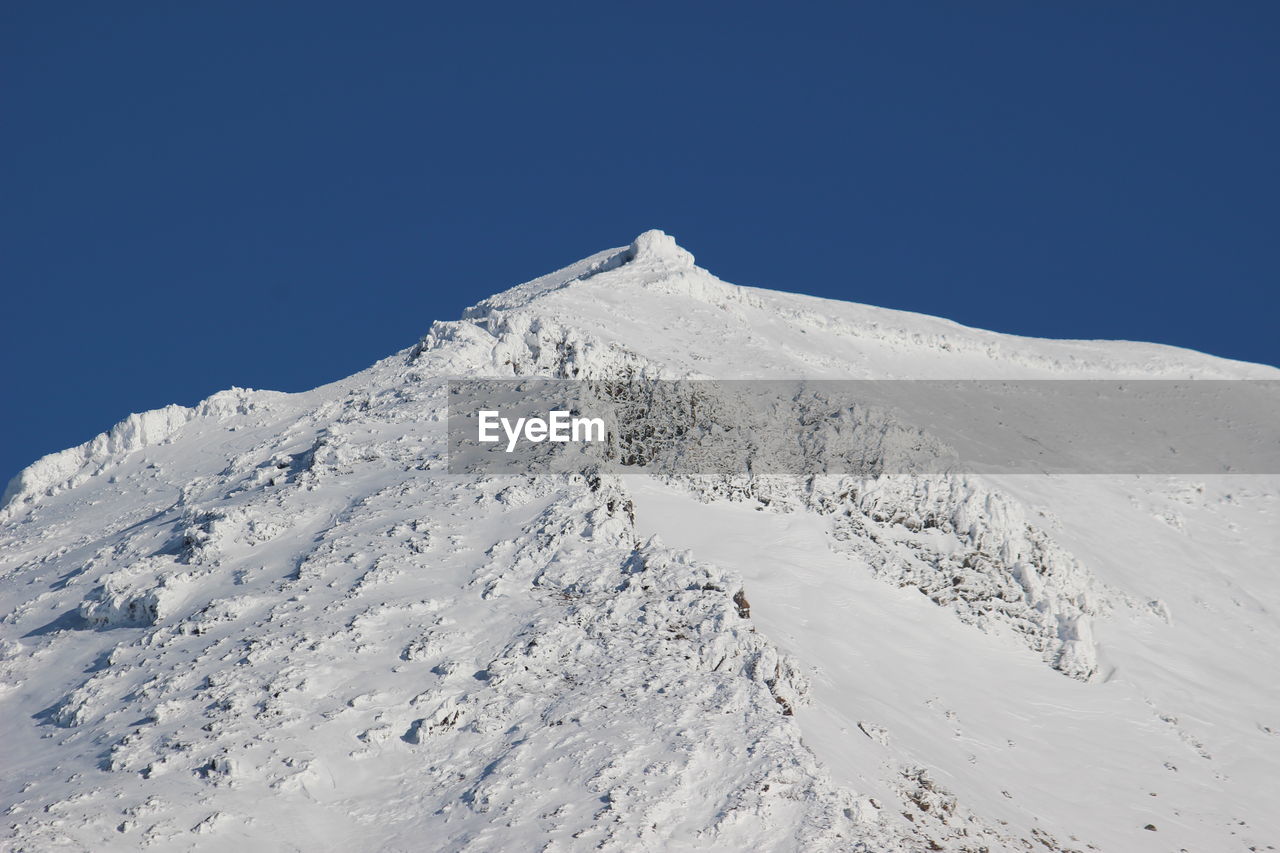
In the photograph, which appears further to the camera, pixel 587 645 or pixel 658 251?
pixel 658 251

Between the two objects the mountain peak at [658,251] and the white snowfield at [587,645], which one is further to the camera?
the mountain peak at [658,251]

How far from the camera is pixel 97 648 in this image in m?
29.0

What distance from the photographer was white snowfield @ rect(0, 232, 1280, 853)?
22.8 m

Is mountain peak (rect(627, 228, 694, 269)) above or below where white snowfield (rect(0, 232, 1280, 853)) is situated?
above

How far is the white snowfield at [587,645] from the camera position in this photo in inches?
896

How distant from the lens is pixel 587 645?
87.3ft

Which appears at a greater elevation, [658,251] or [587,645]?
[658,251]

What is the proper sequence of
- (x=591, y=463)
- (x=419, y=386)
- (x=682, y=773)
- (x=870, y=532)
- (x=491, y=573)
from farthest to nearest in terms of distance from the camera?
1. (x=419, y=386)
2. (x=870, y=532)
3. (x=591, y=463)
4. (x=491, y=573)
5. (x=682, y=773)

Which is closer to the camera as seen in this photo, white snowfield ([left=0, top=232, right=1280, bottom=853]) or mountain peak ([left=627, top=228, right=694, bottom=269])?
white snowfield ([left=0, top=232, right=1280, bottom=853])

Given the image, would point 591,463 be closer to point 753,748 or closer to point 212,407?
point 753,748

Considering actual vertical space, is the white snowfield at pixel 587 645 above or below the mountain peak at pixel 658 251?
below

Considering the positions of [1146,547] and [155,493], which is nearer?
[155,493]

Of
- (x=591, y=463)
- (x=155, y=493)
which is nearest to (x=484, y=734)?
(x=591, y=463)

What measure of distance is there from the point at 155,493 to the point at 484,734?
20834mm
